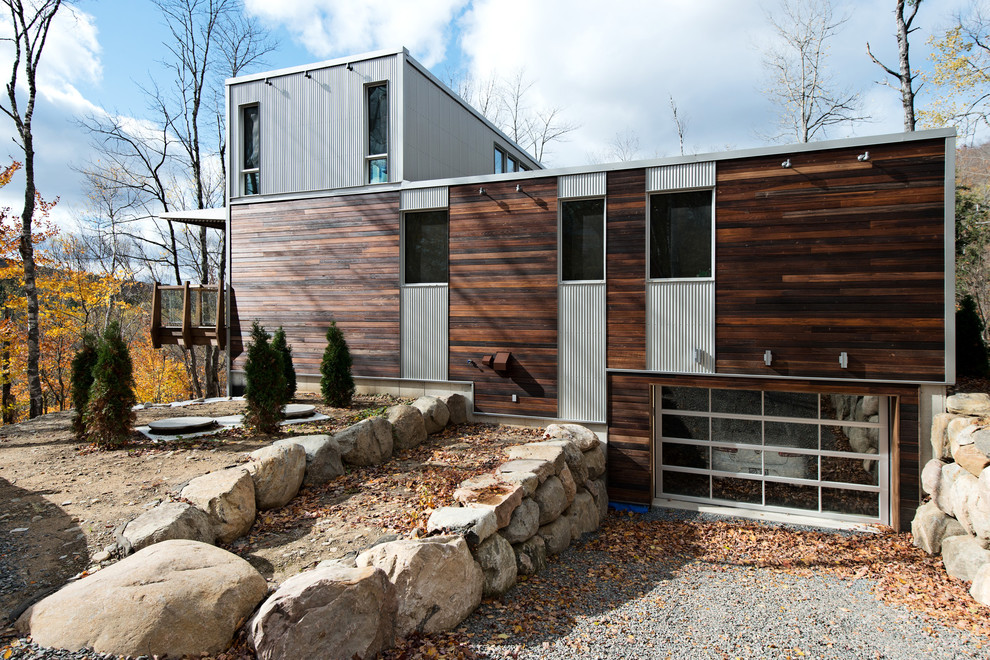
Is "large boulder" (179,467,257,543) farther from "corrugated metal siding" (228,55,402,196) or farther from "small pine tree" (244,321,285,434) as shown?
"corrugated metal siding" (228,55,402,196)

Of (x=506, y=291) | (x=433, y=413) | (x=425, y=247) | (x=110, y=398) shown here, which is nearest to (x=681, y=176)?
(x=506, y=291)

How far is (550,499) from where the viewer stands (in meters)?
5.57

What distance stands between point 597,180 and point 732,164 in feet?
6.17

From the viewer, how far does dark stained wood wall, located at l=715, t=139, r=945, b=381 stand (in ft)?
20.7

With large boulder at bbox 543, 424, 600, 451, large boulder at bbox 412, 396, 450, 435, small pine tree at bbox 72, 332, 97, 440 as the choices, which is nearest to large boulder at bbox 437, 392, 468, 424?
large boulder at bbox 412, 396, 450, 435

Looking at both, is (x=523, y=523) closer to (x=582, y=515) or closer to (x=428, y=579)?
(x=428, y=579)

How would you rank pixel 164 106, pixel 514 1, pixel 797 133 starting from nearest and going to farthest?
1. pixel 514 1
2. pixel 797 133
3. pixel 164 106

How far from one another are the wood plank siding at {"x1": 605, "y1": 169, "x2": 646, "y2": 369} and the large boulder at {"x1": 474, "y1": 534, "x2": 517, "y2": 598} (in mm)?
3876

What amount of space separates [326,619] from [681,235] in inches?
258

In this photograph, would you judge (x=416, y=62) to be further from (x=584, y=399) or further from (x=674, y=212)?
(x=584, y=399)

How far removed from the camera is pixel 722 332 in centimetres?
713

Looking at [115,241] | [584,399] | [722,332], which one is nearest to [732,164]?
[722,332]

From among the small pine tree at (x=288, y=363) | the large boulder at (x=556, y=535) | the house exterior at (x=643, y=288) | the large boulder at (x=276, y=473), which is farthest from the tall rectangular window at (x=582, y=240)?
the small pine tree at (x=288, y=363)

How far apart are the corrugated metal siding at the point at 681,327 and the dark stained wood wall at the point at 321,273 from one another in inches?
173
